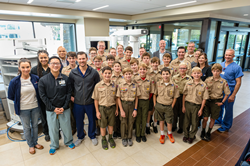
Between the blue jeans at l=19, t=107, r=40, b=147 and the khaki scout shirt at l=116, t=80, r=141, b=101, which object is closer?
the blue jeans at l=19, t=107, r=40, b=147

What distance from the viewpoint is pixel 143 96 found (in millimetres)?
3057

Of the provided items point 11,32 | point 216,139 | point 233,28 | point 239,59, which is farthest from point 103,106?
point 239,59

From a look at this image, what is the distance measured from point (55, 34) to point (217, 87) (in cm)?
823

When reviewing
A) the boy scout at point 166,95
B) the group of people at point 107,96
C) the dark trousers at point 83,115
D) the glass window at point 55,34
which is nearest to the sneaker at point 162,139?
the group of people at point 107,96

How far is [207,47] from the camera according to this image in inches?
273

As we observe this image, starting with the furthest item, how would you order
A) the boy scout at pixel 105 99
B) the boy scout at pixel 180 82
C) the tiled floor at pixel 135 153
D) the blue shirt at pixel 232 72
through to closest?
the blue shirt at pixel 232 72 → the boy scout at pixel 180 82 → the boy scout at pixel 105 99 → the tiled floor at pixel 135 153

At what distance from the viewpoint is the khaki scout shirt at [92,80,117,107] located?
2.82m

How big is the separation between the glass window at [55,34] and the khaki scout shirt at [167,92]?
7214 mm

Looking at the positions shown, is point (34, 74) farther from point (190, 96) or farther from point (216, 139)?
point (216, 139)

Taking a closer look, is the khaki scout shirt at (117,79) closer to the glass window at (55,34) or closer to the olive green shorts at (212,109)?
the olive green shorts at (212,109)

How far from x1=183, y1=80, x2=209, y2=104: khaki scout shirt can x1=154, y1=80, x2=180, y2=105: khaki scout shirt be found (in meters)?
0.23

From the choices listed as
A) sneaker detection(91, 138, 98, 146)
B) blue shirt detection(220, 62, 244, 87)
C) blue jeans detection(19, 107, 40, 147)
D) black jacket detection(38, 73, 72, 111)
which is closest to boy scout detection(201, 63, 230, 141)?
blue shirt detection(220, 62, 244, 87)

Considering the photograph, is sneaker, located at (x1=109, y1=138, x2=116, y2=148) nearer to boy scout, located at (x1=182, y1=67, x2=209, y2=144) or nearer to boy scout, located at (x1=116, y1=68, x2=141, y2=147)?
boy scout, located at (x1=116, y1=68, x2=141, y2=147)

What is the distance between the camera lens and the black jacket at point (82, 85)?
2.84m
